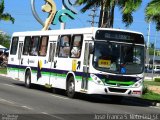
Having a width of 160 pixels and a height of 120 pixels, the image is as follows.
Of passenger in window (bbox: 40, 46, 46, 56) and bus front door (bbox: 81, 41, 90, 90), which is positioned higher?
passenger in window (bbox: 40, 46, 46, 56)

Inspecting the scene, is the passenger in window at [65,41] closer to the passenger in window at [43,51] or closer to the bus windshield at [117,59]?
A: the passenger in window at [43,51]

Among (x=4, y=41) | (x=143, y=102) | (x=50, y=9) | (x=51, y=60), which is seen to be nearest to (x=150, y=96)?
(x=143, y=102)

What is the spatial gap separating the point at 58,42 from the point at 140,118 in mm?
9606

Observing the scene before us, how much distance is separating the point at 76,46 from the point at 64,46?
1.39m

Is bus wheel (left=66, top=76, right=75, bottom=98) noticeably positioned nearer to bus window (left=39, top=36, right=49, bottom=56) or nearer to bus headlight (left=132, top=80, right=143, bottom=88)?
bus headlight (left=132, top=80, right=143, bottom=88)

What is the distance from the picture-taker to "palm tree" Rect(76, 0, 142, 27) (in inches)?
1233

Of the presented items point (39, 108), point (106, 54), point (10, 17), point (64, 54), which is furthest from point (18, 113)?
point (10, 17)

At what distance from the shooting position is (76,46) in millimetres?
23359

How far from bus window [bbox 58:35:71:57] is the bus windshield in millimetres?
2718

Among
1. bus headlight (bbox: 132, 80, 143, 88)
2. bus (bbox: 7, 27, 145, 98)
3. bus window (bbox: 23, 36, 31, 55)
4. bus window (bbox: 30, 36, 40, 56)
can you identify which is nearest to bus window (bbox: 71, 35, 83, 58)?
bus (bbox: 7, 27, 145, 98)

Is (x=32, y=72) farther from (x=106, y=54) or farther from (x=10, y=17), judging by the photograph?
(x=10, y=17)

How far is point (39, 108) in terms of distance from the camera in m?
17.5

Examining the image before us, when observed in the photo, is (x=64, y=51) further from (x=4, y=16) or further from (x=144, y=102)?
(x=4, y=16)

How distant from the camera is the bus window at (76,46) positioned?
2309cm
